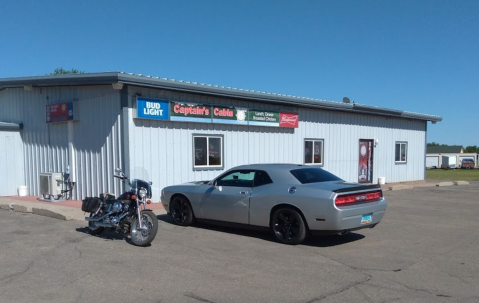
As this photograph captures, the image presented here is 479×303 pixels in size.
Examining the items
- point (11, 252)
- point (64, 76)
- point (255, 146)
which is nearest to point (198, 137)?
point (255, 146)

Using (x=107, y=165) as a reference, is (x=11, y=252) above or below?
below

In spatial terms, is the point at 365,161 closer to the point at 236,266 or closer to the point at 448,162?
the point at 236,266

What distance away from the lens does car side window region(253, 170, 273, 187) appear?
8352 millimetres

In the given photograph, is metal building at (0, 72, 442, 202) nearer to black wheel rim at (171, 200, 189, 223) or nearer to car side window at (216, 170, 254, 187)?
black wheel rim at (171, 200, 189, 223)

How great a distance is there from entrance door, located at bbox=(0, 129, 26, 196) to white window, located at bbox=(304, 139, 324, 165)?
1105 centimetres

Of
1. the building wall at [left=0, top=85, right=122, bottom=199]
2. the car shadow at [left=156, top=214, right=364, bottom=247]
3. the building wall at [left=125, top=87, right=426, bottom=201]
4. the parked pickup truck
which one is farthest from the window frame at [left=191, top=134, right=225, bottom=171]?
the parked pickup truck

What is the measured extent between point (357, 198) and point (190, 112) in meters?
7.10

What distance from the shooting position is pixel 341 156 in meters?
19.3

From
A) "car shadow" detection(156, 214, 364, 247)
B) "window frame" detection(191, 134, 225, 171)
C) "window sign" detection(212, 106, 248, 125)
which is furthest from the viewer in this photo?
"window sign" detection(212, 106, 248, 125)

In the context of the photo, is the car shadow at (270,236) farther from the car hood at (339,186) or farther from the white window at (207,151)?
the white window at (207,151)

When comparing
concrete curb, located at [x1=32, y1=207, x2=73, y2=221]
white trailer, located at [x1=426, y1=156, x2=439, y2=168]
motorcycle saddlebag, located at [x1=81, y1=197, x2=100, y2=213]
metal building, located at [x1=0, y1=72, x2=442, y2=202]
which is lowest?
white trailer, located at [x1=426, y1=156, x2=439, y2=168]

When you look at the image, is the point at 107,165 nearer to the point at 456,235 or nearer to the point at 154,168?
the point at 154,168

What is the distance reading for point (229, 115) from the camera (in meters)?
14.4

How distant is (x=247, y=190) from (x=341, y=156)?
1173cm
